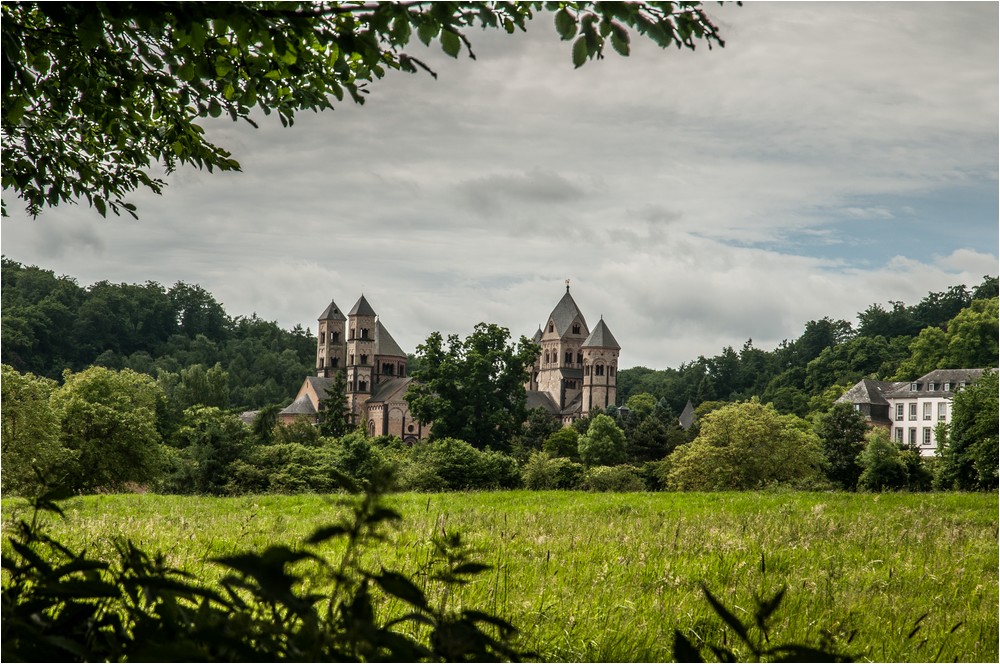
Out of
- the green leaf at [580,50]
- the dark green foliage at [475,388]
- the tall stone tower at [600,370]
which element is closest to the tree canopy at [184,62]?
the green leaf at [580,50]

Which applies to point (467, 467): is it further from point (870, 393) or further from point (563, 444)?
point (870, 393)

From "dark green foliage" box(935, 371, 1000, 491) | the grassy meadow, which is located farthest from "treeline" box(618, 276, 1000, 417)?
the grassy meadow

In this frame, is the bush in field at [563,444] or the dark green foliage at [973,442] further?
the bush in field at [563,444]

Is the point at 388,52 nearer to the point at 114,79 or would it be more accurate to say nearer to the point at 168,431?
the point at 114,79

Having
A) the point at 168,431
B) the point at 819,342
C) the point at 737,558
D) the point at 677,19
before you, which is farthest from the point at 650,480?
the point at 819,342

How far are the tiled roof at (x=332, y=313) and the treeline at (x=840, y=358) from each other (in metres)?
45.6

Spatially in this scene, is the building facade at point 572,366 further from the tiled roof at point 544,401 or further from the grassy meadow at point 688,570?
the grassy meadow at point 688,570

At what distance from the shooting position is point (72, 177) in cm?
737

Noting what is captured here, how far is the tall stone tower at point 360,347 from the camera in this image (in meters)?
113

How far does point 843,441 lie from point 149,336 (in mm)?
94007

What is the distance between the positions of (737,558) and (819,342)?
135595 millimetres

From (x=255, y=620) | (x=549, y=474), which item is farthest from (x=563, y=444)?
(x=255, y=620)

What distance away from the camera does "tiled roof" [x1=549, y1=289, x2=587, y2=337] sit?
398 ft

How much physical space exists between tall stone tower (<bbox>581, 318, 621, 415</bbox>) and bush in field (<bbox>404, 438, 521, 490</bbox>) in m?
71.9
